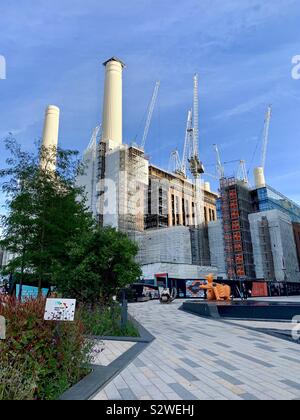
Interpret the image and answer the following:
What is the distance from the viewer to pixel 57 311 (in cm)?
527

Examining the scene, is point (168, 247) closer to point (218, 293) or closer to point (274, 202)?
point (274, 202)

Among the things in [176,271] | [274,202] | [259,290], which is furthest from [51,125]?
[259,290]

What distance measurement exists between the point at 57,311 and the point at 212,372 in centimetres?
365

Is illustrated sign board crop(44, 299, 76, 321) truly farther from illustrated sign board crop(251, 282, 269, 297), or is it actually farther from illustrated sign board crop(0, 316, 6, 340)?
illustrated sign board crop(251, 282, 269, 297)

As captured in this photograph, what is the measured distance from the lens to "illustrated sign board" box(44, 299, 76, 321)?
17.2ft

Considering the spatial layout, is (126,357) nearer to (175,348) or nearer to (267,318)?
(175,348)

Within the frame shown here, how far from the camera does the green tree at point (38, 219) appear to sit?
48.7 feet

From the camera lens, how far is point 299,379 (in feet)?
19.7

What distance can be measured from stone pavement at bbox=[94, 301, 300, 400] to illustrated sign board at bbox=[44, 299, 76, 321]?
140cm

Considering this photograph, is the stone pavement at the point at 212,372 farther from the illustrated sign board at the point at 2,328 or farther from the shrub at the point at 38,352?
the illustrated sign board at the point at 2,328

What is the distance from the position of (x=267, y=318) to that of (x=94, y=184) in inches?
2317

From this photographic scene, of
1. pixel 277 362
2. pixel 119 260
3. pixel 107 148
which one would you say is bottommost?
pixel 277 362

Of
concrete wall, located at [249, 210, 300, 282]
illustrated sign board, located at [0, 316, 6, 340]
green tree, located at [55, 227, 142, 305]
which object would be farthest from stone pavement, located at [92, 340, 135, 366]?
concrete wall, located at [249, 210, 300, 282]
